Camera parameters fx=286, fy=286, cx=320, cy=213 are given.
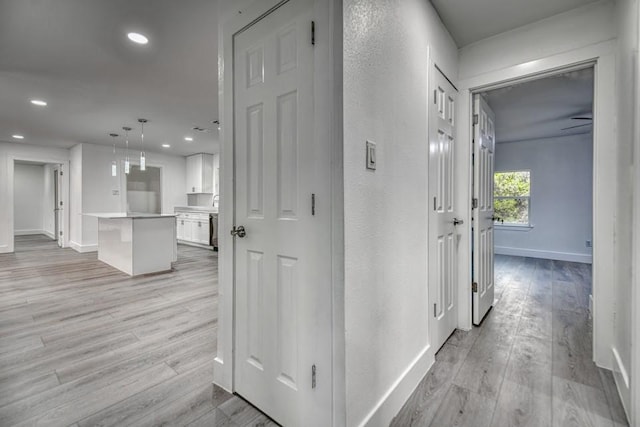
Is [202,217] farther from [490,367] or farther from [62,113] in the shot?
[490,367]

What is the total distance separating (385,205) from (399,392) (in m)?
1.02

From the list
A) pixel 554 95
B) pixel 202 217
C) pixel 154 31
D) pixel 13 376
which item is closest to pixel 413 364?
pixel 13 376

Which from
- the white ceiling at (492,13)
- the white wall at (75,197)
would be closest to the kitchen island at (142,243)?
the white wall at (75,197)

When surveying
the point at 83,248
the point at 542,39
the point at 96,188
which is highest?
the point at 542,39

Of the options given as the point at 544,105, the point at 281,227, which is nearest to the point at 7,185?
the point at 281,227

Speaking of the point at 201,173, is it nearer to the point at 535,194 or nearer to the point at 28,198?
the point at 28,198

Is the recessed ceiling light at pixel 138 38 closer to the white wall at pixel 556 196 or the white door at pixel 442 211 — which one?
the white door at pixel 442 211

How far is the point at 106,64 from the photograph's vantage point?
2.83 m

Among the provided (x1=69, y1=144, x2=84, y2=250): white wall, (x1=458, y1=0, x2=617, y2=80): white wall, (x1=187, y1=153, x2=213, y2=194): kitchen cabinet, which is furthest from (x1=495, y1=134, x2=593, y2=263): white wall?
(x1=69, y1=144, x2=84, y2=250): white wall

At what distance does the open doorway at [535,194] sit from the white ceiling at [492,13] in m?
0.53

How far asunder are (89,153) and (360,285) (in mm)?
7677

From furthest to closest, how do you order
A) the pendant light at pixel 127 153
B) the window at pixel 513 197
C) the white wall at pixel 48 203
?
1. the white wall at pixel 48 203
2. the window at pixel 513 197
3. the pendant light at pixel 127 153

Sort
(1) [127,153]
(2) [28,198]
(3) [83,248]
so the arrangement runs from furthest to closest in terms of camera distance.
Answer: (2) [28,198], (1) [127,153], (3) [83,248]

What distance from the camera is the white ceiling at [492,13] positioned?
1945 mm
